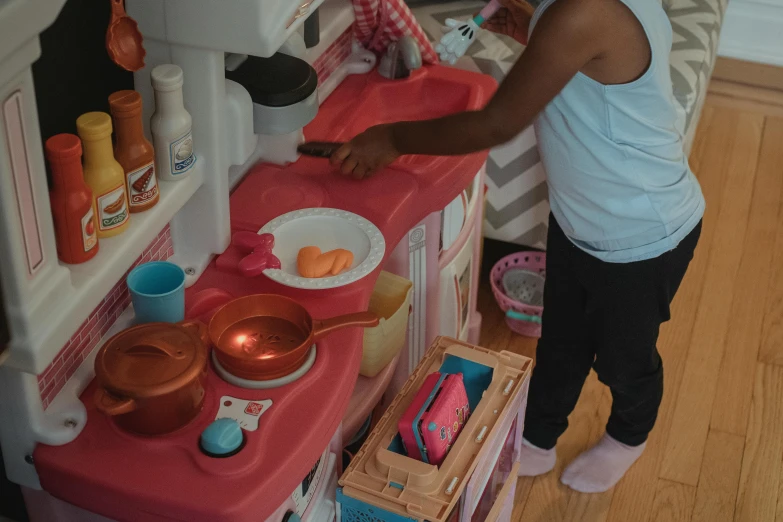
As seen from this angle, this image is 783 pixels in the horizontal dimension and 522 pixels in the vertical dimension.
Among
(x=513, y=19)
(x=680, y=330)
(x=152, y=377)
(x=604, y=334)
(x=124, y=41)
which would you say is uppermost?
(x=124, y=41)

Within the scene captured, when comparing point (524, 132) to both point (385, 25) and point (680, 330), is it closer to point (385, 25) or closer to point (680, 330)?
point (385, 25)

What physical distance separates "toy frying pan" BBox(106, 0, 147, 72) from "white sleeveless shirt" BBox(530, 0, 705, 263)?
0.54 metres

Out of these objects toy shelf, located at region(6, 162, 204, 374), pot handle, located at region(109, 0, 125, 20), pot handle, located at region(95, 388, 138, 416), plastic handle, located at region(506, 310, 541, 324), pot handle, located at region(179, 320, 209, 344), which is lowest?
plastic handle, located at region(506, 310, 541, 324)

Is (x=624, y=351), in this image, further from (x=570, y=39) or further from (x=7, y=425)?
(x=7, y=425)

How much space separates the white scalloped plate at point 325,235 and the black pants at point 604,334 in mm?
386

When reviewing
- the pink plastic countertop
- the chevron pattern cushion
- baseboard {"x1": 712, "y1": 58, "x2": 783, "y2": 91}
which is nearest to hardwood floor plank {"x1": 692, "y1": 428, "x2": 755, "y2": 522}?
the chevron pattern cushion

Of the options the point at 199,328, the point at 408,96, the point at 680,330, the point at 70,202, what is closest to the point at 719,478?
the point at 680,330

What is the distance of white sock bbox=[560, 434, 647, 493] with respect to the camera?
1.88 m

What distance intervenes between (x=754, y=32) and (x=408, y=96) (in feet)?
6.75

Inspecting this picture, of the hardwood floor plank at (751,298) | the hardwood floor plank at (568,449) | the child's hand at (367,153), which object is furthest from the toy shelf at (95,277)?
the hardwood floor plank at (751,298)

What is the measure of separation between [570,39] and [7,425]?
83 centimetres

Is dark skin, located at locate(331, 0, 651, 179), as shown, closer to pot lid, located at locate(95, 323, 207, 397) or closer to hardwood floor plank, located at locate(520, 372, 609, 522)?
pot lid, located at locate(95, 323, 207, 397)

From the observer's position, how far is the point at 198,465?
1050 mm

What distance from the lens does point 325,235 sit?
1.43m
